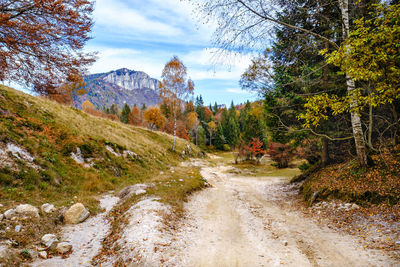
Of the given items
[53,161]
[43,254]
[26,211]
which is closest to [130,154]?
[53,161]

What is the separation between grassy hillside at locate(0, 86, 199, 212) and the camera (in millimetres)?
7718

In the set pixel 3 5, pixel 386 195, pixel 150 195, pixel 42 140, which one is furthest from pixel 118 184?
pixel 386 195

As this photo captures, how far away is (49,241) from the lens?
16.8 ft

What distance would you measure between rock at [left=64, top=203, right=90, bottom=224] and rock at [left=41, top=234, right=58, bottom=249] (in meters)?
1.36

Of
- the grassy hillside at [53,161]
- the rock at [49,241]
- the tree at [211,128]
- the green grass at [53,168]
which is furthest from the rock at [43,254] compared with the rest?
the tree at [211,128]

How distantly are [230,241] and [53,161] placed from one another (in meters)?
10.3

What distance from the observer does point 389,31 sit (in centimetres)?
417

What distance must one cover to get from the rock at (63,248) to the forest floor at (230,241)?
31 cm

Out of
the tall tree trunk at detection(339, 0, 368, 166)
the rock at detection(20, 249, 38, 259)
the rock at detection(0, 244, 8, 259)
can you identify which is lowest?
the rock at detection(20, 249, 38, 259)

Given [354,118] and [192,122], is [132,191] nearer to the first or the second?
[354,118]

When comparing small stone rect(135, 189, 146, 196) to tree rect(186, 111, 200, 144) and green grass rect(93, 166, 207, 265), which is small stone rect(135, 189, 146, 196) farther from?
tree rect(186, 111, 200, 144)

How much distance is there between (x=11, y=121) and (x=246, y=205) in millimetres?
14193

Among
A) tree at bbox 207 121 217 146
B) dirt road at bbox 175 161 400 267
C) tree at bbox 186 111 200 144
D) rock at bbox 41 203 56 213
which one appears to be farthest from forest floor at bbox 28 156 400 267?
tree at bbox 207 121 217 146

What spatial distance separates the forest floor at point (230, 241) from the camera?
15.0 feet
